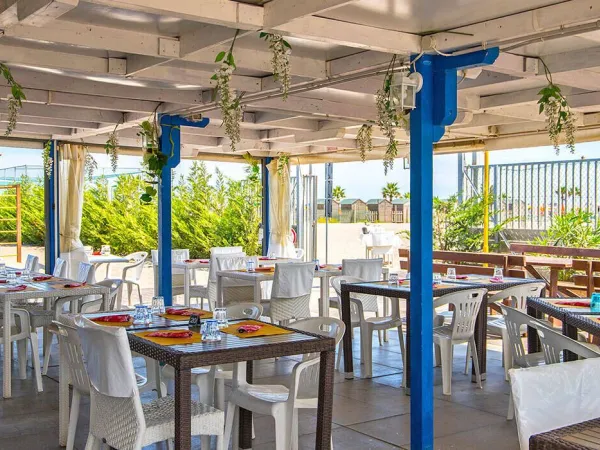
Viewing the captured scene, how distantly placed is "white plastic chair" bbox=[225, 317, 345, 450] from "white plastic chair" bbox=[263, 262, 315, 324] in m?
2.80

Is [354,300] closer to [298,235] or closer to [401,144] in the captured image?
[401,144]

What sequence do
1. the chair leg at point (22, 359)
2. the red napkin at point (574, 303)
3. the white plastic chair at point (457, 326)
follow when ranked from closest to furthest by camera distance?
1. the red napkin at point (574, 303)
2. the white plastic chair at point (457, 326)
3. the chair leg at point (22, 359)

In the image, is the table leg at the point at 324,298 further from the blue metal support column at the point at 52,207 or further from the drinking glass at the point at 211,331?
the blue metal support column at the point at 52,207

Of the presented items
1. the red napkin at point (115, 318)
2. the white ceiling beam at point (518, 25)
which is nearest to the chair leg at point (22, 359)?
the red napkin at point (115, 318)

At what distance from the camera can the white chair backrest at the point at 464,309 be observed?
6.32 meters

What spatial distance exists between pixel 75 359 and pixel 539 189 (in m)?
10.3

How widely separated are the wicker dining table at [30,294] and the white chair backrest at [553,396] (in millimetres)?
4506

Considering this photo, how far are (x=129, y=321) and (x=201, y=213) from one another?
12.5 metres

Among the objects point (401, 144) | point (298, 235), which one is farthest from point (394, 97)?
point (298, 235)

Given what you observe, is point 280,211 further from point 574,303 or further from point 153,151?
point 574,303

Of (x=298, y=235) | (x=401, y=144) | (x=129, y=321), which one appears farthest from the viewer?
(x=298, y=235)

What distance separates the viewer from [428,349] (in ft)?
16.7

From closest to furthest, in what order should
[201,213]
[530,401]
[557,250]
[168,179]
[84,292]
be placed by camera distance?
[530,401] < [84,292] < [168,179] < [557,250] < [201,213]

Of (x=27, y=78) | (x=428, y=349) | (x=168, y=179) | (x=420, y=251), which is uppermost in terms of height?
(x=27, y=78)
